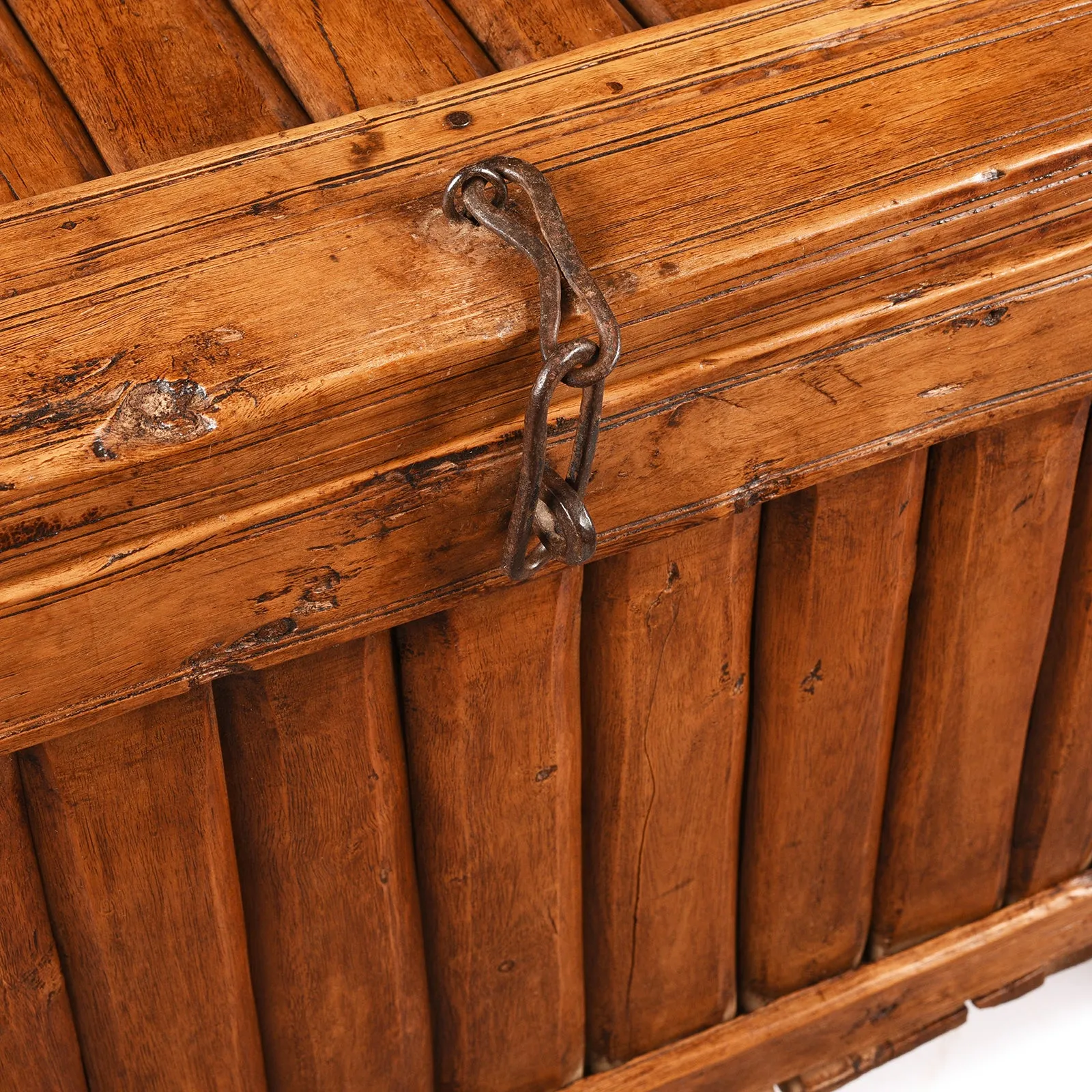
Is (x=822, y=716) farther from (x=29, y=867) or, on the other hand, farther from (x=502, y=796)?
(x=29, y=867)

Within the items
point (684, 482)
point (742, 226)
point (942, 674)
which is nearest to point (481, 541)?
point (684, 482)

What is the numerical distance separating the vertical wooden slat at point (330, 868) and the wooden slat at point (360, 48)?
1.23 feet

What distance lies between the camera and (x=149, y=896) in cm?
102

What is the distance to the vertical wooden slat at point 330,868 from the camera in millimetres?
996

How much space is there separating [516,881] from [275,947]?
0.19 m

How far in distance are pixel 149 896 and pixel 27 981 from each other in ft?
0.34

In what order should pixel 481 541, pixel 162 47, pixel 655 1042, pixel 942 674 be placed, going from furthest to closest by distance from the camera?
pixel 655 1042 → pixel 942 674 → pixel 162 47 → pixel 481 541

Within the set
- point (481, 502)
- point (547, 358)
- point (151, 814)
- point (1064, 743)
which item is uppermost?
point (547, 358)

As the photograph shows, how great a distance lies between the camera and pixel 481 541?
939 millimetres

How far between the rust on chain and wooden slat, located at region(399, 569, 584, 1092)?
0.11 m

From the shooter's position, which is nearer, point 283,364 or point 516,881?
point 283,364

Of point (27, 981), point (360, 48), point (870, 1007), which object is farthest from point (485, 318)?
point (870, 1007)

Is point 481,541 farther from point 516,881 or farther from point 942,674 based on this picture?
point 942,674

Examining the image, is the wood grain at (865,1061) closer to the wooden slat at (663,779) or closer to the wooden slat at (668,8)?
the wooden slat at (663,779)
